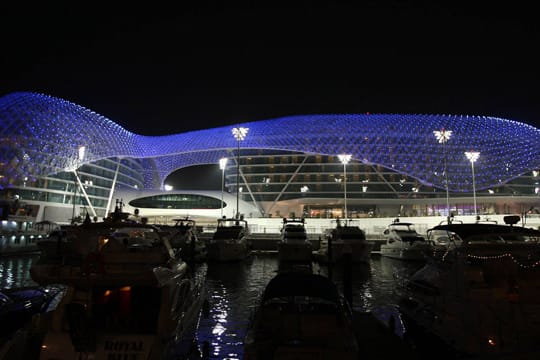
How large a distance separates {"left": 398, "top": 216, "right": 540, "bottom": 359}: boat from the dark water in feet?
6.51

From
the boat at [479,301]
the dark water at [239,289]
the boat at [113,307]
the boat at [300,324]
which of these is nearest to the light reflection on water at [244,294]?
the dark water at [239,289]

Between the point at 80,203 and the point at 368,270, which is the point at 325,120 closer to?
the point at 80,203

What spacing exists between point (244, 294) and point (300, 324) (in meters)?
9.42

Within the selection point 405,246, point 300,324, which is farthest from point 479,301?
point 405,246

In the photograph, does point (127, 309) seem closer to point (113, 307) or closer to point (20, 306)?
point (113, 307)

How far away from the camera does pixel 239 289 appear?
17.8m

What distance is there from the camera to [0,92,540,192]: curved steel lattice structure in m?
61.9

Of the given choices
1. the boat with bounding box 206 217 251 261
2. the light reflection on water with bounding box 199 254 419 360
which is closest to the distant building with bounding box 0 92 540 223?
the boat with bounding box 206 217 251 261

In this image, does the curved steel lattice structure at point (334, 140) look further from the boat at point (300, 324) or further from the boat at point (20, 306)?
the boat at point (300, 324)

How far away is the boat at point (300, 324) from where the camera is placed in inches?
253

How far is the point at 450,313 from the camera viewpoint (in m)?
9.14

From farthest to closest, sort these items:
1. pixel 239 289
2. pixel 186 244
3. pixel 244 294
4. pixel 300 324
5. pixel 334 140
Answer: pixel 334 140 < pixel 186 244 < pixel 239 289 < pixel 244 294 < pixel 300 324

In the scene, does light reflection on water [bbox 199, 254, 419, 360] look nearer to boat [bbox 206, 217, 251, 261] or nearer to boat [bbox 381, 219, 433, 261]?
boat [bbox 206, 217, 251, 261]

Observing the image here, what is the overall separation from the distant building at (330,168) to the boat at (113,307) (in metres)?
61.4
